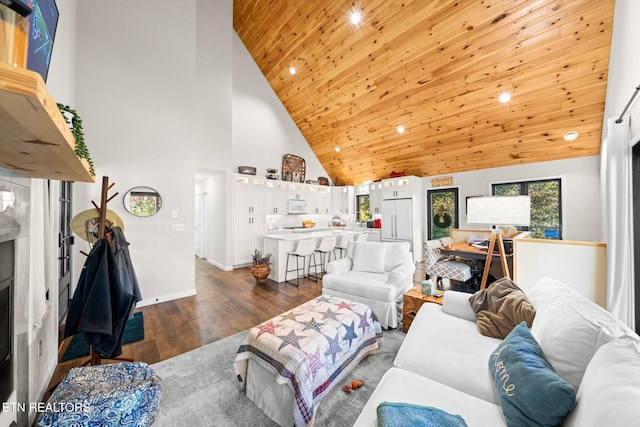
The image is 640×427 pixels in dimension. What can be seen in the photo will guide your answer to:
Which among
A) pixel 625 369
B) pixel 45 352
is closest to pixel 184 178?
pixel 45 352

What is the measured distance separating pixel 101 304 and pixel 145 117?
9.49ft

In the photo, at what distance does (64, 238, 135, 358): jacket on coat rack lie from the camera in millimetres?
1725

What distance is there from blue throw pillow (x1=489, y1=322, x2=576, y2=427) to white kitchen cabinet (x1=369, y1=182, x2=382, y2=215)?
6.14 m

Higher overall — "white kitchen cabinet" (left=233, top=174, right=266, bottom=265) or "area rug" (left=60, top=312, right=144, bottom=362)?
"white kitchen cabinet" (left=233, top=174, right=266, bottom=265)

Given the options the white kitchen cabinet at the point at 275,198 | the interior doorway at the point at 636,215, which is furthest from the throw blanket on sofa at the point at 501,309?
the white kitchen cabinet at the point at 275,198

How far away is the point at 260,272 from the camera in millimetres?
4352

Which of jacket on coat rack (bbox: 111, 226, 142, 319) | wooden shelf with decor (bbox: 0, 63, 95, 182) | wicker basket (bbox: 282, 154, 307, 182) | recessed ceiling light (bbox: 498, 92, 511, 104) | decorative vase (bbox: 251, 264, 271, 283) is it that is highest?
recessed ceiling light (bbox: 498, 92, 511, 104)

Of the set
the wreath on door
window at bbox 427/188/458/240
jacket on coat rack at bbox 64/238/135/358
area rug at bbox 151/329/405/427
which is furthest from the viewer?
the wreath on door

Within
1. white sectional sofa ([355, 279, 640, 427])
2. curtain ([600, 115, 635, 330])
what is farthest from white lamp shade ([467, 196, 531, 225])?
white sectional sofa ([355, 279, 640, 427])

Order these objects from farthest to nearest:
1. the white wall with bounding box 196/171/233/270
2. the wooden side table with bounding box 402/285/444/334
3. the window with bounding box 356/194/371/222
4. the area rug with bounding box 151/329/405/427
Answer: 1. the window with bounding box 356/194/371/222
2. the white wall with bounding box 196/171/233/270
3. the wooden side table with bounding box 402/285/444/334
4. the area rug with bounding box 151/329/405/427

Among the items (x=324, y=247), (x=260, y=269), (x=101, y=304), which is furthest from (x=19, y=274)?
(x=324, y=247)

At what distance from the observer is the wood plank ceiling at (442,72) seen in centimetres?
326

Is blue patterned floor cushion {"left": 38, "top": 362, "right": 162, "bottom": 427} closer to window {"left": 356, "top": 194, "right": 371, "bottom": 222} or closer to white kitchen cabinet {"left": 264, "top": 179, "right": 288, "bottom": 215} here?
white kitchen cabinet {"left": 264, "top": 179, "right": 288, "bottom": 215}

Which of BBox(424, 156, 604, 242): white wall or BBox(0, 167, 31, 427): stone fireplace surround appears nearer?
BBox(0, 167, 31, 427): stone fireplace surround
